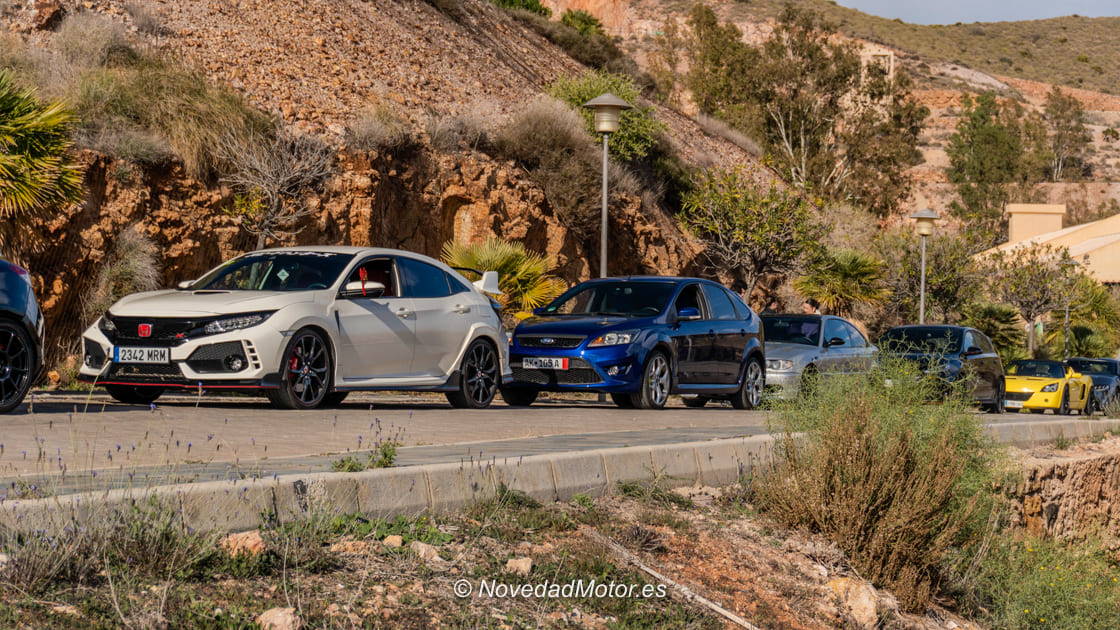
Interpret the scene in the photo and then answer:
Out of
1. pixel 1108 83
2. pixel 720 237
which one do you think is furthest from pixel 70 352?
pixel 1108 83

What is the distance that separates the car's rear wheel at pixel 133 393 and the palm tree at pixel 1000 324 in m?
34.0

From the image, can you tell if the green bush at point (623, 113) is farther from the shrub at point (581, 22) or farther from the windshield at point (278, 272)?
the windshield at point (278, 272)

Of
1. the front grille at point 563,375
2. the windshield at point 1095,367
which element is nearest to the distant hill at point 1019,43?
the windshield at point 1095,367

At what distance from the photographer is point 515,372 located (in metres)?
14.9

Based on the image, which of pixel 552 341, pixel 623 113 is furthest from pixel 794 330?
pixel 623 113

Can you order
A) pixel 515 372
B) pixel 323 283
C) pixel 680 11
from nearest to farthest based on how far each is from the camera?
pixel 323 283 < pixel 515 372 < pixel 680 11

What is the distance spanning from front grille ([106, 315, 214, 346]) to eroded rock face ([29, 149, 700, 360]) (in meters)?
6.95

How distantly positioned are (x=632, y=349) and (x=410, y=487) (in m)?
8.55

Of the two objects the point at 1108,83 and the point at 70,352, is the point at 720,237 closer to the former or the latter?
the point at 70,352

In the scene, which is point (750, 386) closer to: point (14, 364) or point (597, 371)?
point (597, 371)

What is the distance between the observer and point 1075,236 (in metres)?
63.8

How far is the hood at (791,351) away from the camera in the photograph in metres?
18.3

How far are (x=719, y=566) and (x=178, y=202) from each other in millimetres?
15467

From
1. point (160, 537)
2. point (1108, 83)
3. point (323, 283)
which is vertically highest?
point (1108, 83)
